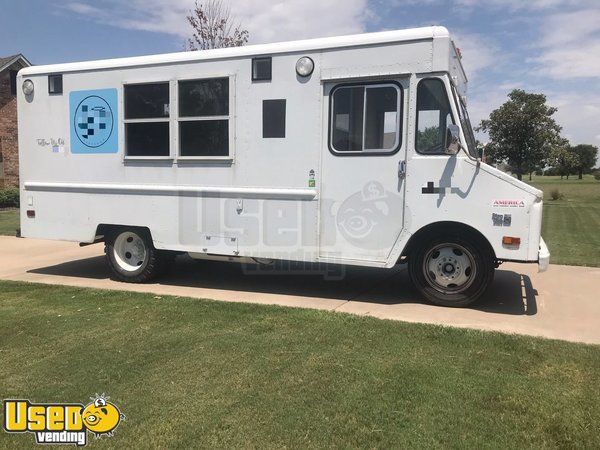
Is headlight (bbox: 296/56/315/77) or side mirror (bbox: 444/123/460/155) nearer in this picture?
side mirror (bbox: 444/123/460/155)

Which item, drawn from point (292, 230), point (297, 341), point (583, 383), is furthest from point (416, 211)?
point (583, 383)

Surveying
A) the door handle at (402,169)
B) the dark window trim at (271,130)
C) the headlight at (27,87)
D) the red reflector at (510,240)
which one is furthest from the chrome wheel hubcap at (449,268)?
the headlight at (27,87)

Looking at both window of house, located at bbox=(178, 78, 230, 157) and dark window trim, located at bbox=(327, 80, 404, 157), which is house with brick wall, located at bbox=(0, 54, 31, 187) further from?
dark window trim, located at bbox=(327, 80, 404, 157)

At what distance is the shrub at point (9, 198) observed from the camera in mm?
20547

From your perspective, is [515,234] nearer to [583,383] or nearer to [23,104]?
[583,383]

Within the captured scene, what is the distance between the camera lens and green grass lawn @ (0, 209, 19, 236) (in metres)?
13.4

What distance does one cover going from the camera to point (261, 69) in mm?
6410

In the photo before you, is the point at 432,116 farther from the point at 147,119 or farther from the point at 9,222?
the point at 9,222

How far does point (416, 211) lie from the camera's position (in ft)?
19.4

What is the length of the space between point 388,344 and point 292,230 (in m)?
2.18

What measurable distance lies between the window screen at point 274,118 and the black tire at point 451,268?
2.20m
